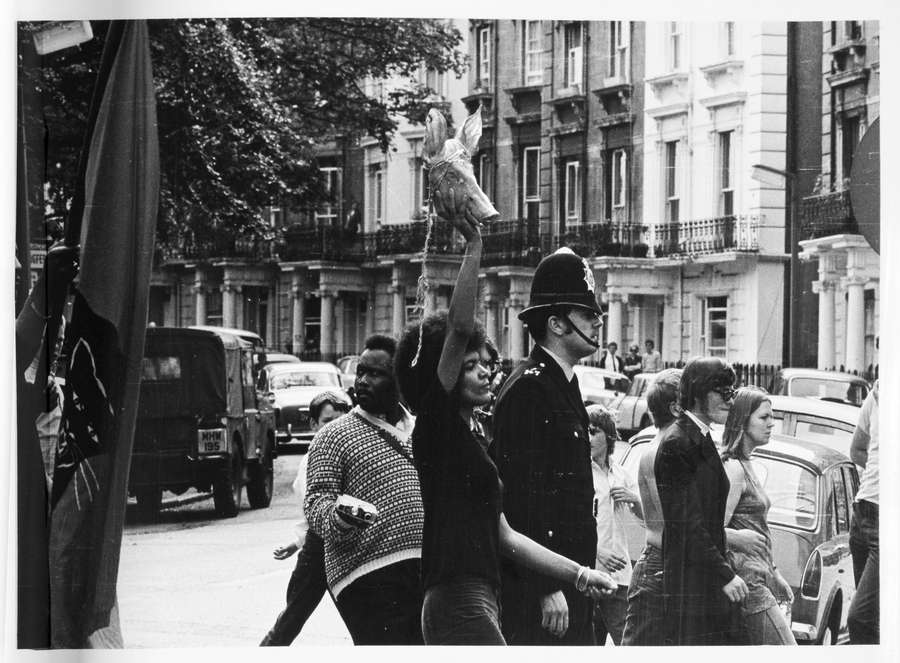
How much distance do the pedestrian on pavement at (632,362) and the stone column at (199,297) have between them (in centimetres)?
165

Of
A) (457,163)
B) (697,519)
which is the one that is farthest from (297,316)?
(697,519)

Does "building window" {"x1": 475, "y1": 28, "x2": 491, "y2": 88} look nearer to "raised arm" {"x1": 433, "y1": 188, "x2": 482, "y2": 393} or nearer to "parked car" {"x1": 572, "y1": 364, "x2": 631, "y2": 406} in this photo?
"raised arm" {"x1": 433, "y1": 188, "x2": 482, "y2": 393}

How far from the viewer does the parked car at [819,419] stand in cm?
612

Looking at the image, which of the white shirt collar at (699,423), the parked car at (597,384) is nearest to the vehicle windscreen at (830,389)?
the white shirt collar at (699,423)

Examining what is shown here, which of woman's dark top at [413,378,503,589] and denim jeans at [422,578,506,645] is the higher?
woman's dark top at [413,378,503,589]

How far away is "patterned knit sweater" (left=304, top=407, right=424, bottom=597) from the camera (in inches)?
233

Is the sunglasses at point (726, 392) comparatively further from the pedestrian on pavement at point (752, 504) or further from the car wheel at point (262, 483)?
the car wheel at point (262, 483)

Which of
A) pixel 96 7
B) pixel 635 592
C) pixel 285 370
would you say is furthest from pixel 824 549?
pixel 96 7

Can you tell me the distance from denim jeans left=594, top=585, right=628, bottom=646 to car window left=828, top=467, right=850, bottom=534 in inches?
34.7

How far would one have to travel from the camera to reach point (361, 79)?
617 cm

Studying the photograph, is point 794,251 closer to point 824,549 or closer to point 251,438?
point 824,549

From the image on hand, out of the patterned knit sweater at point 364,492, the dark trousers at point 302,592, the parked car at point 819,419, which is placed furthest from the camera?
the parked car at point 819,419

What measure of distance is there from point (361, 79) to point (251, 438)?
148 cm

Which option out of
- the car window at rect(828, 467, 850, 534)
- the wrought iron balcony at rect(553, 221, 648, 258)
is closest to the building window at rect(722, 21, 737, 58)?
the wrought iron balcony at rect(553, 221, 648, 258)
